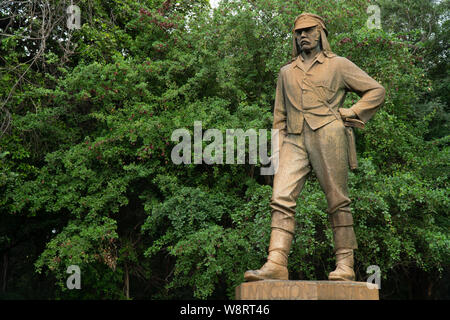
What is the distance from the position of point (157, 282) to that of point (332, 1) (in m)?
9.10

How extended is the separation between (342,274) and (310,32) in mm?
2550

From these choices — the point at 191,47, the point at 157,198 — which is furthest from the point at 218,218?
the point at 191,47

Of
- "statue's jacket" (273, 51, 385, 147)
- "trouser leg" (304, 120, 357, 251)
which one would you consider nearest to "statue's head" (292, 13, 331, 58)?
"statue's jacket" (273, 51, 385, 147)

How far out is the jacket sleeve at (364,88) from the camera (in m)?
5.36

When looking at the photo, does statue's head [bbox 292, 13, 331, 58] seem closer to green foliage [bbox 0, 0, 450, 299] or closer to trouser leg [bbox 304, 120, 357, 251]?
trouser leg [bbox 304, 120, 357, 251]

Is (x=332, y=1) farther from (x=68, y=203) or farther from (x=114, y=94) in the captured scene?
(x=68, y=203)

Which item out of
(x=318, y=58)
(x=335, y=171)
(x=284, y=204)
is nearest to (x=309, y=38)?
(x=318, y=58)

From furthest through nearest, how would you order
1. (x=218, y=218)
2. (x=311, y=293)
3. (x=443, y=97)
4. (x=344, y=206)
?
(x=443, y=97)
(x=218, y=218)
(x=344, y=206)
(x=311, y=293)

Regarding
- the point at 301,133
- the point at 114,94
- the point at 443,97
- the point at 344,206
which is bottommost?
the point at 344,206

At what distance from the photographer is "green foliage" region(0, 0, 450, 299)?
10.5 m

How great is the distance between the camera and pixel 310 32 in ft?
18.0

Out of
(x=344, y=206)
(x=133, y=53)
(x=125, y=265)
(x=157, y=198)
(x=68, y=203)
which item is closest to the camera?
(x=344, y=206)

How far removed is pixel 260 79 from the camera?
12.9 m

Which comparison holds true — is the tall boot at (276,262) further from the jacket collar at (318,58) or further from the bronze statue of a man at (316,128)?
the jacket collar at (318,58)
